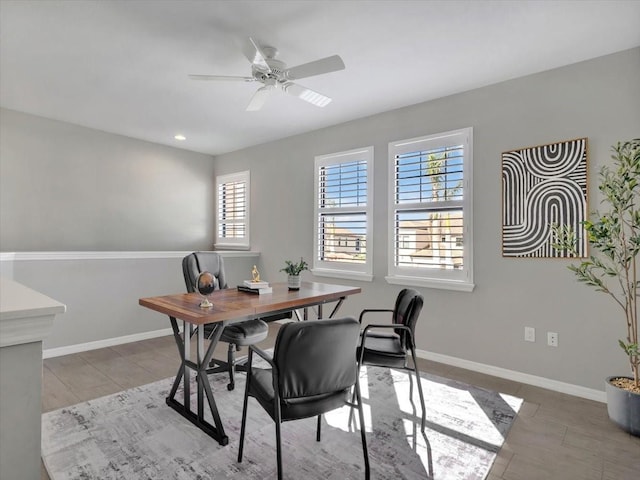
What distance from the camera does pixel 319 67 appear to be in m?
2.42

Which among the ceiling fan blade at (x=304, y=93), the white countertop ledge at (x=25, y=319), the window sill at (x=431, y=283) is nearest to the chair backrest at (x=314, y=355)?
the white countertop ledge at (x=25, y=319)

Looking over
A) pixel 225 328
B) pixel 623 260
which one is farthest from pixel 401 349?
pixel 623 260

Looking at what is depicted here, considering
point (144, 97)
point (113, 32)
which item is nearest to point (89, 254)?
point (144, 97)

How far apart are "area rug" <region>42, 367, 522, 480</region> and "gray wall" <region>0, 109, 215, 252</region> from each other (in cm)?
279

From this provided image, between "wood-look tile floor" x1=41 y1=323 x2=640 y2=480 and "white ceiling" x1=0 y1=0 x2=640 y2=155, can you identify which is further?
"white ceiling" x1=0 y1=0 x2=640 y2=155

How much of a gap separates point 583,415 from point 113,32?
4.27 m

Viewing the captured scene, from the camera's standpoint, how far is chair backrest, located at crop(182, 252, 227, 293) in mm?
3066

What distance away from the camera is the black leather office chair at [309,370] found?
1.57 m

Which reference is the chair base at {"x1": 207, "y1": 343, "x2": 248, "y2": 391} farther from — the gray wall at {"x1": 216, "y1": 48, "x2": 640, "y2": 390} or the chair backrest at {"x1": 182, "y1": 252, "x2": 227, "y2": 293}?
the gray wall at {"x1": 216, "y1": 48, "x2": 640, "y2": 390}

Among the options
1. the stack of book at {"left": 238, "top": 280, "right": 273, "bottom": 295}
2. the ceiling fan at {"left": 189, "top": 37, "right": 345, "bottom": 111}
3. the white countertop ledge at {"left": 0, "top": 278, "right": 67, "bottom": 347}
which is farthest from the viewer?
the stack of book at {"left": 238, "top": 280, "right": 273, "bottom": 295}

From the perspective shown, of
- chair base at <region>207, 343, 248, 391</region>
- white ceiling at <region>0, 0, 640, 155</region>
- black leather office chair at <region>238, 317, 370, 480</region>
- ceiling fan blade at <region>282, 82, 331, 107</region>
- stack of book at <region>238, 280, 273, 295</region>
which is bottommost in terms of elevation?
chair base at <region>207, 343, 248, 391</region>

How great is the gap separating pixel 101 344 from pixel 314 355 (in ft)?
11.2

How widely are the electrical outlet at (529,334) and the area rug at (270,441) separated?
0.56 meters

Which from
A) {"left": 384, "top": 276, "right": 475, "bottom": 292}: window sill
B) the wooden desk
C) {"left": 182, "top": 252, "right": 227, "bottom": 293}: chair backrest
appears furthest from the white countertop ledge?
{"left": 384, "top": 276, "right": 475, "bottom": 292}: window sill
